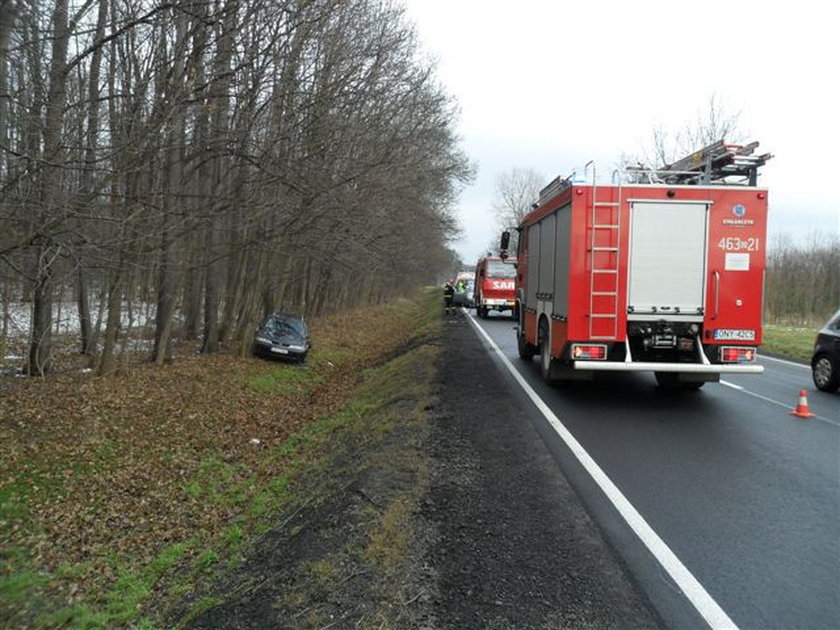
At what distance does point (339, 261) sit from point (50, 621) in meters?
14.8

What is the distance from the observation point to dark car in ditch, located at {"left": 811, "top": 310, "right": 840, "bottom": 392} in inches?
440

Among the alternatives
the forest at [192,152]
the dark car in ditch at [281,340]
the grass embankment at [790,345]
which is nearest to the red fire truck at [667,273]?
the forest at [192,152]

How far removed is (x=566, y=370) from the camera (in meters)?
10.1

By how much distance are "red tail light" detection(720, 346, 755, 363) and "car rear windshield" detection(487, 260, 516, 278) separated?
20968 millimetres

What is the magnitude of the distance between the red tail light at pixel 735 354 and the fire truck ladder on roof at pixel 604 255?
1576 millimetres

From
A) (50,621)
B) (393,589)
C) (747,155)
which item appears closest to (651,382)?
(747,155)

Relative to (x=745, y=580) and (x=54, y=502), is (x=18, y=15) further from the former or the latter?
(x=745, y=580)

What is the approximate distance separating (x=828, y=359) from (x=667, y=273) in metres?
4.79

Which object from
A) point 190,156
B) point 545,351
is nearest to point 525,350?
point 545,351

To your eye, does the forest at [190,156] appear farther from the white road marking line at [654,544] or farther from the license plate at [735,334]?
the license plate at [735,334]

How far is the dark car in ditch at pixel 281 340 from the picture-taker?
1820 centimetres

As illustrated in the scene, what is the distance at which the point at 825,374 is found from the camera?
1141cm

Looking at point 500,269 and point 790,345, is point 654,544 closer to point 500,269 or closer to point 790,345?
point 790,345

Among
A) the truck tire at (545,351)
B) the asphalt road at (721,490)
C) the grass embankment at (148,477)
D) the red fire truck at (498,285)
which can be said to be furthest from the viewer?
the red fire truck at (498,285)
